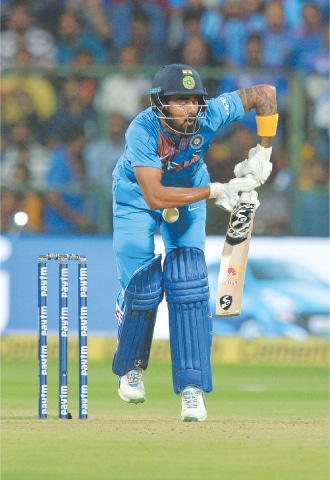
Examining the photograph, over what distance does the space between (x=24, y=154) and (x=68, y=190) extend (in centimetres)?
54

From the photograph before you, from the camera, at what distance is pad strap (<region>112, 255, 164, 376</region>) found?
6.17 meters

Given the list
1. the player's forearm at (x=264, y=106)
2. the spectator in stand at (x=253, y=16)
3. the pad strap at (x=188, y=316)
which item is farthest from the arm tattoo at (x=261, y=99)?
the spectator in stand at (x=253, y=16)

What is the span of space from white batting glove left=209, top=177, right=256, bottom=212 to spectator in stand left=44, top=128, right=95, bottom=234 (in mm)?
4430

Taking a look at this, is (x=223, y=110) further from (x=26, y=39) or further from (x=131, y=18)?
(x=131, y=18)

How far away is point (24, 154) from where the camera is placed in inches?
411

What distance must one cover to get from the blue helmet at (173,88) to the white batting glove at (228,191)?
0.33 meters

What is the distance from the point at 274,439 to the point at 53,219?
524 cm

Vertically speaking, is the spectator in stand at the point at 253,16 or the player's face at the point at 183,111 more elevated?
the spectator in stand at the point at 253,16

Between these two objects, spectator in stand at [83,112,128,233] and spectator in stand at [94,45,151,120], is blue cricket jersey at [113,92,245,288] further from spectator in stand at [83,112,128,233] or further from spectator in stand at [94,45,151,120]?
spectator in stand at [94,45,151,120]

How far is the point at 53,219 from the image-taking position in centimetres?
1036

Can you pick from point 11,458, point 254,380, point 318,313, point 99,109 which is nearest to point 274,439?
point 11,458

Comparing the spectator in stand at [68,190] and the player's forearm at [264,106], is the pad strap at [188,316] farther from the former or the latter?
the spectator in stand at [68,190]

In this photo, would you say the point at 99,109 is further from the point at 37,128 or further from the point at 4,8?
the point at 4,8

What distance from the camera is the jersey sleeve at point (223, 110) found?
614cm
